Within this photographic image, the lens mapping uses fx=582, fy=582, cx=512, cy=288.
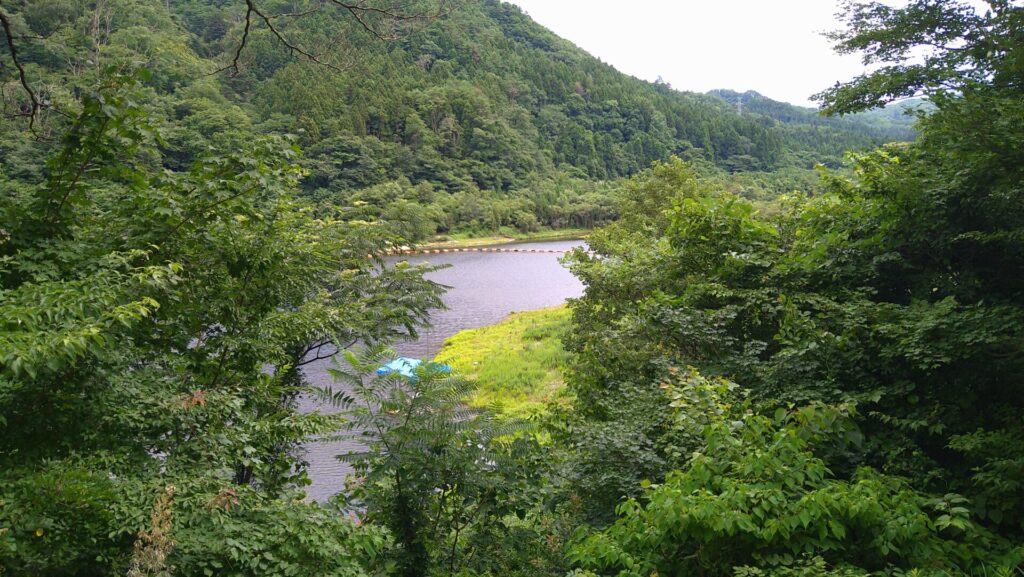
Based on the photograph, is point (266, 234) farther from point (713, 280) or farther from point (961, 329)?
point (961, 329)

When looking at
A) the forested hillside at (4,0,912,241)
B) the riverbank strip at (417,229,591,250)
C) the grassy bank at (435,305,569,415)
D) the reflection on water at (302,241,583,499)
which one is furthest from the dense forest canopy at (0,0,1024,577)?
the riverbank strip at (417,229,591,250)

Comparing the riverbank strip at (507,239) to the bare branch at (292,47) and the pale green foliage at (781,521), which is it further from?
the pale green foliage at (781,521)

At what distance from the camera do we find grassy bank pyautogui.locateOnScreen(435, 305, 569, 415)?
68.5 feet

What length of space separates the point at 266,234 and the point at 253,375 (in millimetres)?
1745

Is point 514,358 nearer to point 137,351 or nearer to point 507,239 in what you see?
point 137,351

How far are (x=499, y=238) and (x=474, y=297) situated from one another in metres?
44.5

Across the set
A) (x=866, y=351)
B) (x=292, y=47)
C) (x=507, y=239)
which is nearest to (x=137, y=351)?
(x=292, y=47)

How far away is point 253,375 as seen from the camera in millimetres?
7090

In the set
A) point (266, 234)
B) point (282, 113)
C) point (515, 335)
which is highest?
point (282, 113)

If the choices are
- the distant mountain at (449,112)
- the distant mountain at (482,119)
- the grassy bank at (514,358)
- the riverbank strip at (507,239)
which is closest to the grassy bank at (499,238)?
the riverbank strip at (507,239)

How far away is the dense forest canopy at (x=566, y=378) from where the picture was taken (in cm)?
390

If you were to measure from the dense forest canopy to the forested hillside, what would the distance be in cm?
367

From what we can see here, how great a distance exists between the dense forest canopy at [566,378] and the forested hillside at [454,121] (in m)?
3.67

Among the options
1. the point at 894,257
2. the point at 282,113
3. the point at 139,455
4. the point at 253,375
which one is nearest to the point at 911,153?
the point at 894,257
